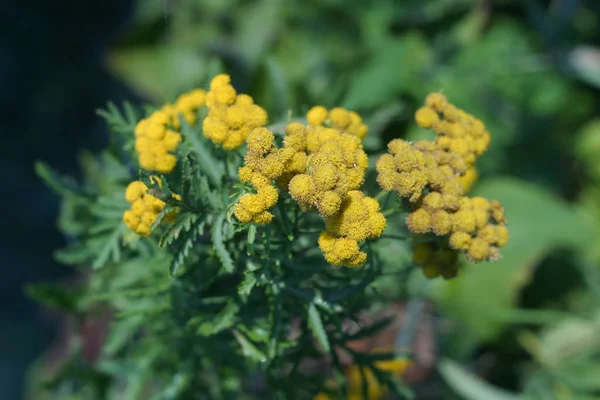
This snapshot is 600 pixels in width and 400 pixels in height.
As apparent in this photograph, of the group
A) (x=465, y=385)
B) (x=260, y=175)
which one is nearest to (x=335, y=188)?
(x=260, y=175)

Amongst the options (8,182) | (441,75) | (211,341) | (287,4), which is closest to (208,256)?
(211,341)

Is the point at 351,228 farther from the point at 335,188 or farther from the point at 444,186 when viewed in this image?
the point at 444,186

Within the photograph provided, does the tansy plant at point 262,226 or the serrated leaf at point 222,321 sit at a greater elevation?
the tansy plant at point 262,226

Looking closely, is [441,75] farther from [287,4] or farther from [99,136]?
[99,136]

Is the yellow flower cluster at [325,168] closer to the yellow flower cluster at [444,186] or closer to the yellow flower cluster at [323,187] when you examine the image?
the yellow flower cluster at [323,187]

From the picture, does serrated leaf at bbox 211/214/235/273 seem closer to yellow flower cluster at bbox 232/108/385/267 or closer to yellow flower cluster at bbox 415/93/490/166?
yellow flower cluster at bbox 232/108/385/267

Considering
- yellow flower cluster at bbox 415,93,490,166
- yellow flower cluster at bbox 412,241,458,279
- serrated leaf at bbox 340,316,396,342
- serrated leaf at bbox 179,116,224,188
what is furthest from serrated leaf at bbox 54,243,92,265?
yellow flower cluster at bbox 415,93,490,166

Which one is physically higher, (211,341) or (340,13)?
(340,13)

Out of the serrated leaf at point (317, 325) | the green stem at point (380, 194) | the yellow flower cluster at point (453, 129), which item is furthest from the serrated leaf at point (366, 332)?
the yellow flower cluster at point (453, 129)
